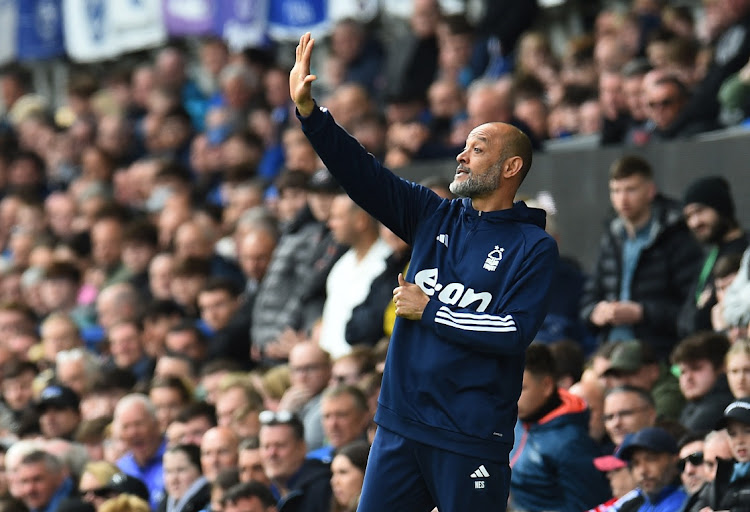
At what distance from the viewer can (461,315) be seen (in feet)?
17.5

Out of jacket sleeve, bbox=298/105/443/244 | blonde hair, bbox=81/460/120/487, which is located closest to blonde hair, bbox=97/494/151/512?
blonde hair, bbox=81/460/120/487

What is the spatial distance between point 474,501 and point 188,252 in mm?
8130

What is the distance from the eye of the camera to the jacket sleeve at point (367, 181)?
18.2 ft

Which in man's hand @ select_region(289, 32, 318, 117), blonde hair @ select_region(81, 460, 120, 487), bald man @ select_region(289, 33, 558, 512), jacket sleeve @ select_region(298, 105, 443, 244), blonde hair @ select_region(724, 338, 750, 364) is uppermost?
man's hand @ select_region(289, 32, 318, 117)

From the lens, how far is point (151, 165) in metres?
15.9

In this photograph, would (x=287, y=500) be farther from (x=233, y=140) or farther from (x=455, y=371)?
(x=233, y=140)

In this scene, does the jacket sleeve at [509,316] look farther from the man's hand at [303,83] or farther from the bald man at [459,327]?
the man's hand at [303,83]

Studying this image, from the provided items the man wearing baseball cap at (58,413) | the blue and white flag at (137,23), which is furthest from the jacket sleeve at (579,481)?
the blue and white flag at (137,23)

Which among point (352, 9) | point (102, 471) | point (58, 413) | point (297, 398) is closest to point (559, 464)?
point (297, 398)

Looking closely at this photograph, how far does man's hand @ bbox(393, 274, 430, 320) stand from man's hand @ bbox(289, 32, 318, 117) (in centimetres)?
68

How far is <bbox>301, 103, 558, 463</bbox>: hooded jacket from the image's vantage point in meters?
5.38

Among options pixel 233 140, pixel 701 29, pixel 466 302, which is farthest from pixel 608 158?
pixel 466 302

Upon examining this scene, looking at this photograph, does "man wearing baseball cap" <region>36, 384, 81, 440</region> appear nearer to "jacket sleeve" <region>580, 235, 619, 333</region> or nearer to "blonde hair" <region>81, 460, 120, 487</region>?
"blonde hair" <region>81, 460, 120, 487</region>

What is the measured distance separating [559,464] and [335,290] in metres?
3.15
